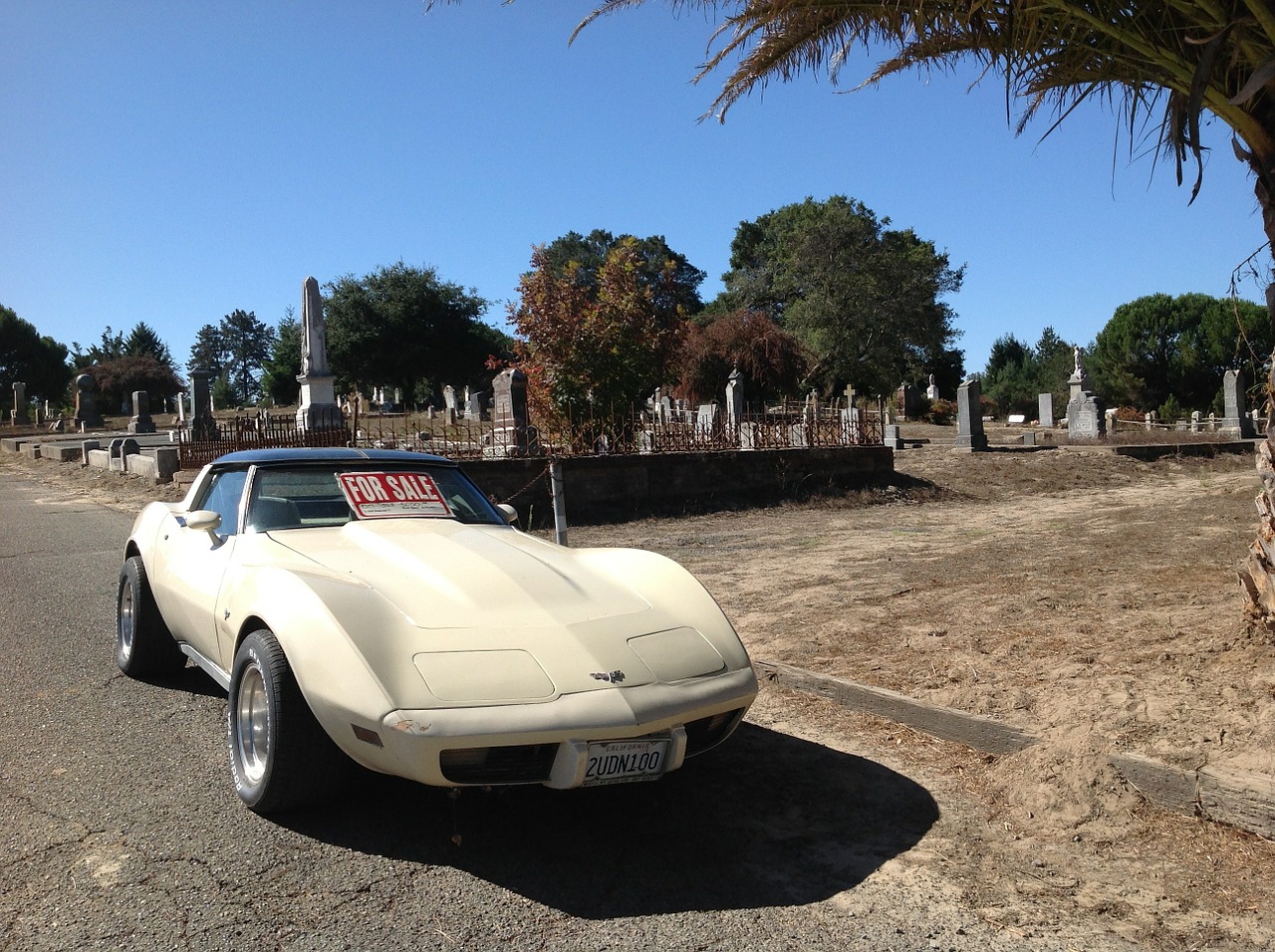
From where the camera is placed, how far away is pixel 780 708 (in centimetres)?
490

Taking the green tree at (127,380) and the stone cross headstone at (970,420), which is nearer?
the stone cross headstone at (970,420)

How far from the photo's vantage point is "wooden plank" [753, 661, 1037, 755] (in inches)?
163

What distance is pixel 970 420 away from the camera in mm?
23312

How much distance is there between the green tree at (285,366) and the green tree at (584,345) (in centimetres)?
4444

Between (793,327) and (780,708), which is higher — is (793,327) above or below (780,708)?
above

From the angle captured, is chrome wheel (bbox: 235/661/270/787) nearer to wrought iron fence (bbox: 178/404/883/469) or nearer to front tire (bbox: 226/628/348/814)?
front tire (bbox: 226/628/348/814)

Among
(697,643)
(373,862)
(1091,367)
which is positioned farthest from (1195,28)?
(1091,367)

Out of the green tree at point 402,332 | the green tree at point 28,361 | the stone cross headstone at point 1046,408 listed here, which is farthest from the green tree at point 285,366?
the stone cross headstone at point 1046,408

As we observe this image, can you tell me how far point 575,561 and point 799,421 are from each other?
45.9ft

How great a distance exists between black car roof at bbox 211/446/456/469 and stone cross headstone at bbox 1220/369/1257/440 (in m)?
30.1

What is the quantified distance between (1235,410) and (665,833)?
110ft

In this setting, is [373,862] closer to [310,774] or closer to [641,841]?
[310,774]

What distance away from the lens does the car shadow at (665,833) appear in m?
3.02

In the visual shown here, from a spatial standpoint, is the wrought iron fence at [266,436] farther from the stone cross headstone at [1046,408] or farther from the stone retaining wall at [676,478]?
the stone cross headstone at [1046,408]
